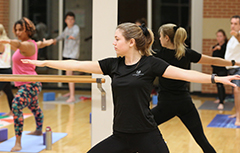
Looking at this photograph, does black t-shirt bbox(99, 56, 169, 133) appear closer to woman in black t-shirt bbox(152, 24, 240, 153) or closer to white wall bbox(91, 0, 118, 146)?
woman in black t-shirt bbox(152, 24, 240, 153)

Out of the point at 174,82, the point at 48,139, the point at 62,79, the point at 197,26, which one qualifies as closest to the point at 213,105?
the point at 197,26

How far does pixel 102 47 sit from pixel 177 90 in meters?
0.84

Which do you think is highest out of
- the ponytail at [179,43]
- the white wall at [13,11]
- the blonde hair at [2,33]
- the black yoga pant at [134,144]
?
the white wall at [13,11]

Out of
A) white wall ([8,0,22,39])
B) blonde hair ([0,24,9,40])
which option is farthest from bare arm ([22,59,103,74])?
blonde hair ([0,24,9,40])

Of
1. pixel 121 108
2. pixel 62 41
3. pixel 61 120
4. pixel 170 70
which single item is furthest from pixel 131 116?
pixel 62 41

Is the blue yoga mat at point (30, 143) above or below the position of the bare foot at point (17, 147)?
below

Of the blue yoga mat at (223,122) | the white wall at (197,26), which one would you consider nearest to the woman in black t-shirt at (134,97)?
the blue yoga mat at (223,122)

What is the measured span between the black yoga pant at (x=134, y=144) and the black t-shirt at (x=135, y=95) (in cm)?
4

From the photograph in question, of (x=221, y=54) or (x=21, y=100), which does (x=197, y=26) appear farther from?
(x=21, y=100)

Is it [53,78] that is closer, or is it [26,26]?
[53,78]

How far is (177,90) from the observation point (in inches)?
142

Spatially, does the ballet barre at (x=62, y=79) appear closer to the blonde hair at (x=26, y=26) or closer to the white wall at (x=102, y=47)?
the white wall at (x=102, y=47)

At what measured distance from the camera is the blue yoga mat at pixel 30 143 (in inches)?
174

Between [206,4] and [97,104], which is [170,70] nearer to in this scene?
[97,104]
